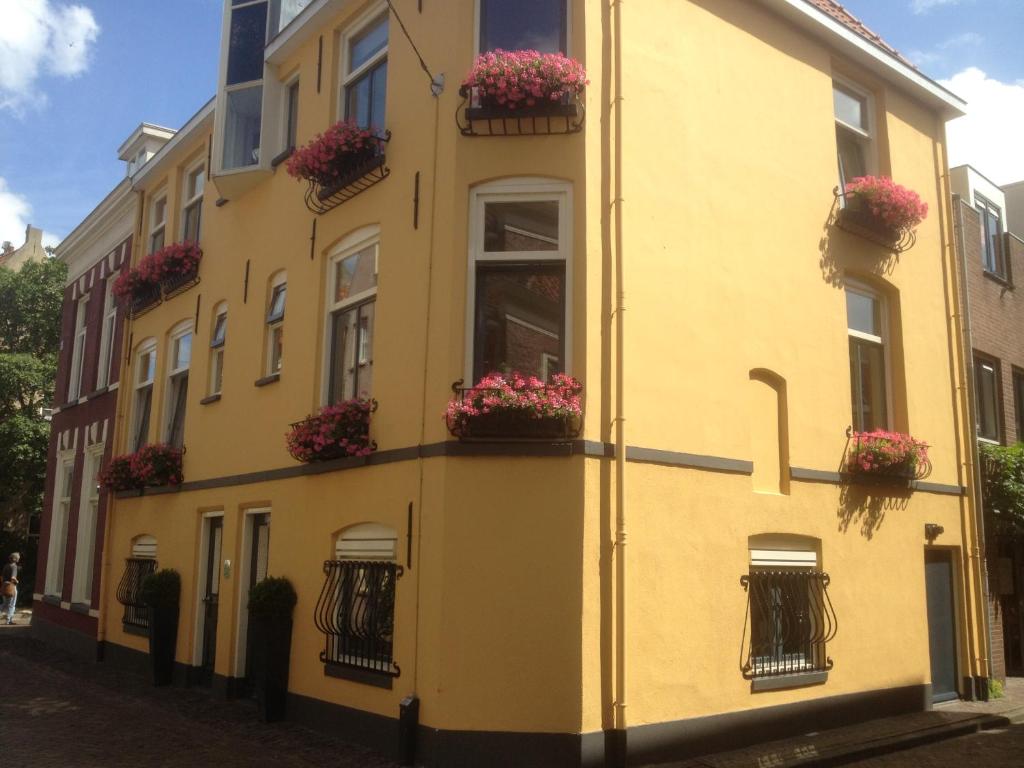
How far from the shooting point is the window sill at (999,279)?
49.1 ft

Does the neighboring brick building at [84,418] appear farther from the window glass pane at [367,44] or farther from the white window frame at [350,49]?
the window glass pane at [367,44]

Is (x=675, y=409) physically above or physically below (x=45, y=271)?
below

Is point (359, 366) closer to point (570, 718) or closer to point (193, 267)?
point (570, 718)

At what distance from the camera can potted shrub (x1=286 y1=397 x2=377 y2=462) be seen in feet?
32.0

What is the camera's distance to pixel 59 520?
2052cm

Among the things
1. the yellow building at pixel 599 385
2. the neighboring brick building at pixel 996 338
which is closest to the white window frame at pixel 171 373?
the yellow building at pixel 599 385

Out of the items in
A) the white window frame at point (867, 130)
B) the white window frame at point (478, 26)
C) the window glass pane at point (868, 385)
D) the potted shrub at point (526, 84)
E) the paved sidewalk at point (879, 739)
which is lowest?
the paved sidewalk at point (879, 739)

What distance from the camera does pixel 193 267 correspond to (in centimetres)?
1529

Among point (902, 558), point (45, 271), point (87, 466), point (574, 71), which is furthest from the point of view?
point (45, 271)

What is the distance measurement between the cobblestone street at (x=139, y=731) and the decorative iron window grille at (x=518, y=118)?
6.12 m

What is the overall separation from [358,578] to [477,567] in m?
2.04

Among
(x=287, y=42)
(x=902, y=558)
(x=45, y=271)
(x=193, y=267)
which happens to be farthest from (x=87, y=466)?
(x=45, y=271)

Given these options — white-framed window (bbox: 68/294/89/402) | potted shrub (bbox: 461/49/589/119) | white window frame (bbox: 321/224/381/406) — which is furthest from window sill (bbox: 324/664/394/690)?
white-framed window (bbox: 68/294/89/402)

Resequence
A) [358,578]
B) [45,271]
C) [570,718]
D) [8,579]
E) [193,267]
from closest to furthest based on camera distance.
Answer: [570,718]
[358,578]
[193,267]
[8,579]
[45,271]
